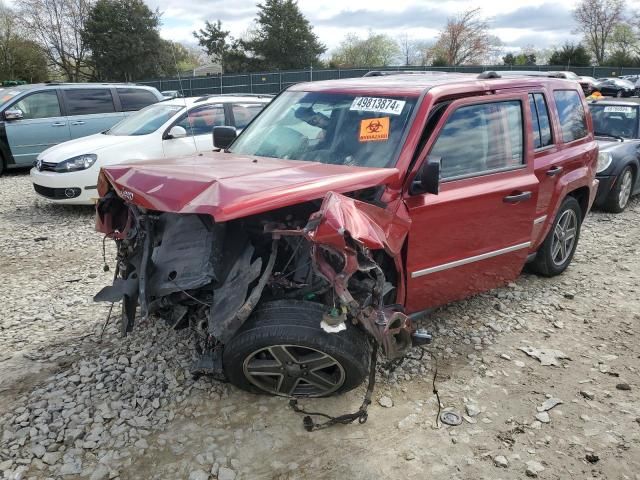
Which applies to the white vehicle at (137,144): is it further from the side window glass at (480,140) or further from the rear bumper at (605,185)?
the rear bumper at (605,185)

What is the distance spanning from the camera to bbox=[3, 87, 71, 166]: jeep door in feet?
34.4

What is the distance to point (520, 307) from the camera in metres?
4.59

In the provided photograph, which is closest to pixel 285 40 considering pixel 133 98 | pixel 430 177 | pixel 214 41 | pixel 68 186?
pixel 214 41

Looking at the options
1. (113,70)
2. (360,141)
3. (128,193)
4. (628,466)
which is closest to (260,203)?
(128,193)

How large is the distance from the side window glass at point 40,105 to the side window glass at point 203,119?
13.6 ft

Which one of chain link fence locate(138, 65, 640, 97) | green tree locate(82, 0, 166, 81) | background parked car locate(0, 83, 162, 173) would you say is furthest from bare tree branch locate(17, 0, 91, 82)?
background parked car locate(0, 83, 162, 173)

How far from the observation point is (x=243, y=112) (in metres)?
8.62

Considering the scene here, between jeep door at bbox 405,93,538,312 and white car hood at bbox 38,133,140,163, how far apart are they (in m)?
5.52

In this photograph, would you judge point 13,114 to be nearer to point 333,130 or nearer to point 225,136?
point 225,136

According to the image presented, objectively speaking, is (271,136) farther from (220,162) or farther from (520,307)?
(520,307)

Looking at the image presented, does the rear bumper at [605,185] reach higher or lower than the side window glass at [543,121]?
lower

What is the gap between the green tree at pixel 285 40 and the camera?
46.4 m

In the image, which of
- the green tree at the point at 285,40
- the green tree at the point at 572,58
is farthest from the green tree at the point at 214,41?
the green tree at the point at 572,58

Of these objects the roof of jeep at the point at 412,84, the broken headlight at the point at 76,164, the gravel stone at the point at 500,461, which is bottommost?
the gravel stone at the point at 500,461
